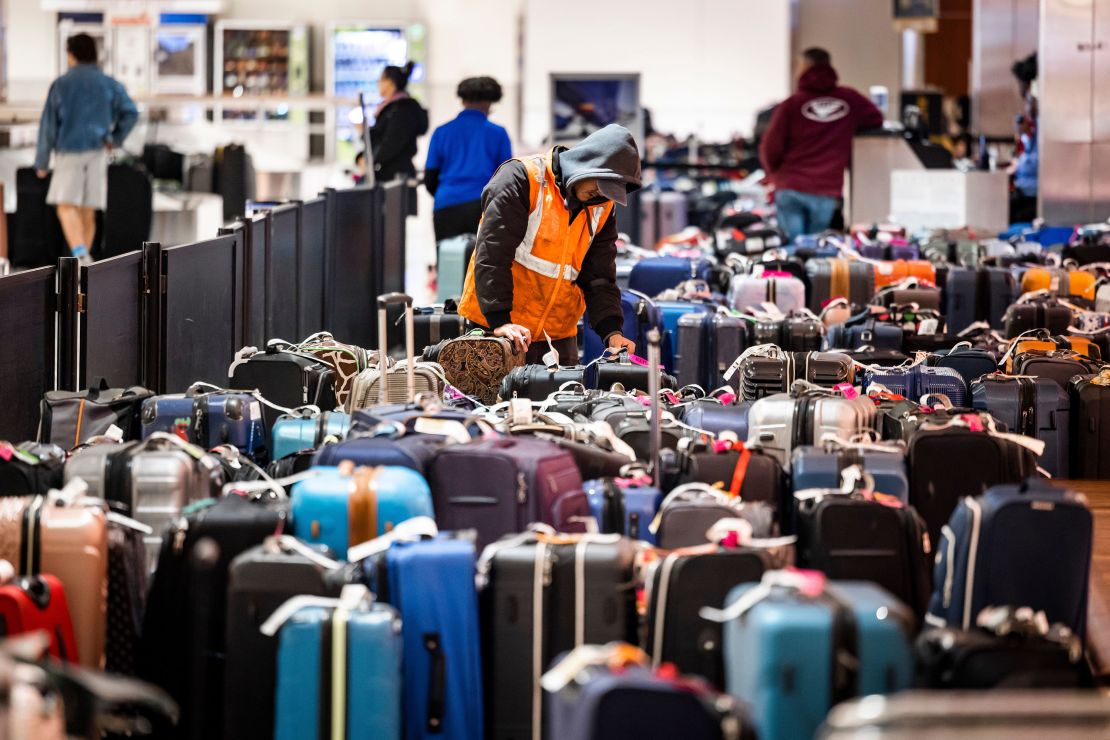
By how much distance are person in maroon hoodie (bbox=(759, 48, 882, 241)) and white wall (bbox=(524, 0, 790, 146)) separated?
635cm

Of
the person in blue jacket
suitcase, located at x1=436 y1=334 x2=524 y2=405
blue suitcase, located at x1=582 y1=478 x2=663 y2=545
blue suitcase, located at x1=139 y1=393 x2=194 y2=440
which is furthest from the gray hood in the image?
the person in blue jacket

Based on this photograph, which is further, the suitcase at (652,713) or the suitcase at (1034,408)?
the suitcase at (1034,408)

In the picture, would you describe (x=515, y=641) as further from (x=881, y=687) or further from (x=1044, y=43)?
(x=1044, y=43)

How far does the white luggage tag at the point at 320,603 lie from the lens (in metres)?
3.52

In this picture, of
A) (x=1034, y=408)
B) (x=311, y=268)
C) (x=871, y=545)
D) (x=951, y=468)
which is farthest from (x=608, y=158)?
(x=311, y=268)

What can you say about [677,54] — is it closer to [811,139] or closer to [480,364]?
[811,139]

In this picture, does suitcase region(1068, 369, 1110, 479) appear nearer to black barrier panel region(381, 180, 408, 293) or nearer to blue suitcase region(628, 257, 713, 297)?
blue suitcase region(628, 257, 713, 297)

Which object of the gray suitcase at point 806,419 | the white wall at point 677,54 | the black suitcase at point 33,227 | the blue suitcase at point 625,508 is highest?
the white wall at point 677,54

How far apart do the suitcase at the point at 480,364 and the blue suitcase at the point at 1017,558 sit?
2.57m

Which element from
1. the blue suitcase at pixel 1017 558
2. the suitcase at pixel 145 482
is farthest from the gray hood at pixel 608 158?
the blue suitcase at pixel 1017 558

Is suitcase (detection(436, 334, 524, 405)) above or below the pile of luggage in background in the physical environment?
above

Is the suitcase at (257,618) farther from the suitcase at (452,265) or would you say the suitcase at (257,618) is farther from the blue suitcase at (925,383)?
the suitcase at (452,265)

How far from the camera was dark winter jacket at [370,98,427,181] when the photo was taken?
12883 mm

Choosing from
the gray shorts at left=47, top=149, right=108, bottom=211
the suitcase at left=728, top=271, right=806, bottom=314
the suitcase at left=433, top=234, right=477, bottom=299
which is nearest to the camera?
the suitcase at left=728, top=271, right=806, bottom=314
